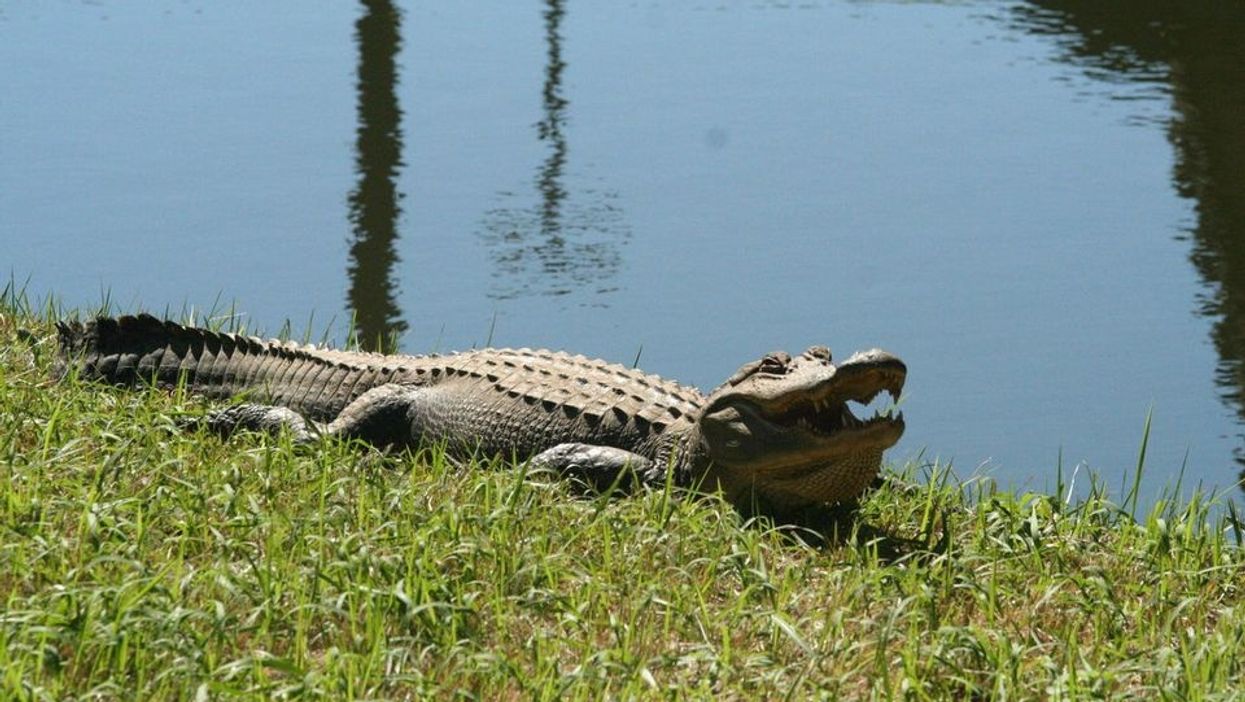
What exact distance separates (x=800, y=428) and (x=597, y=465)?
0.73 metres

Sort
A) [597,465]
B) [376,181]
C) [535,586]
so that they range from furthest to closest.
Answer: [376,181]
[597,465]
[535,586]

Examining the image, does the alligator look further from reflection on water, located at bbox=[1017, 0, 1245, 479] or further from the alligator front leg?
reflection on water, located at bbox=[1017, 0, 1245, 479]

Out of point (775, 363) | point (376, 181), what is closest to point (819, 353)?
point (775, 363)

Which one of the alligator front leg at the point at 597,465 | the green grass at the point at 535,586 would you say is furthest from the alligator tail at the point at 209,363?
the alligator front leg at the point at 597,465

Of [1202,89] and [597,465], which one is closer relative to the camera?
[597,465]

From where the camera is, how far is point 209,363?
712 centimetres

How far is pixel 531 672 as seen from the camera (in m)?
4.34

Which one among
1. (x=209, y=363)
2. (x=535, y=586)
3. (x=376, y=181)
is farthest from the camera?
(x=376, y=181)

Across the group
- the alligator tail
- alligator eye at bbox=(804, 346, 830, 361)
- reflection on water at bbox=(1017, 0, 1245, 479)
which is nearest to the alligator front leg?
alligator eye at bbox=(804, 346, 830, 361)

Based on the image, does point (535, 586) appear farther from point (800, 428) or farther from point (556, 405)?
point (556, 405)

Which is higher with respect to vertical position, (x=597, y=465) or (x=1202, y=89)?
(x=597, y=465)

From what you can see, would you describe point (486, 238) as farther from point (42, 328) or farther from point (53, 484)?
point (53, 484)

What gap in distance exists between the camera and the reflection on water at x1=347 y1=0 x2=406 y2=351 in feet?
34.9

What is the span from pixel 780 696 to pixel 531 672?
0.60 m
